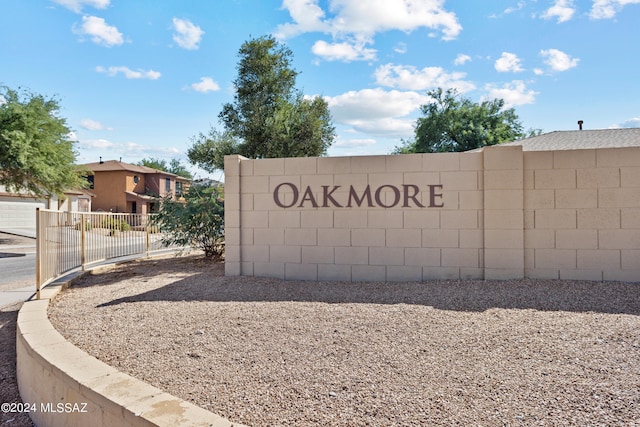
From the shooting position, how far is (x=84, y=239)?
9.34 metres

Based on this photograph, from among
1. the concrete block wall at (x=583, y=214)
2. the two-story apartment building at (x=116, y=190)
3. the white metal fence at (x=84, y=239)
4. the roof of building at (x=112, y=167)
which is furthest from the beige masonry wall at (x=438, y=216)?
the roof of building at (x=112, y=167)

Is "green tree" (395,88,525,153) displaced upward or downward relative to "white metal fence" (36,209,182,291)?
upward

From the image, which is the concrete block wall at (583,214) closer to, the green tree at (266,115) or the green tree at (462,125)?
the green tree at (266,115)

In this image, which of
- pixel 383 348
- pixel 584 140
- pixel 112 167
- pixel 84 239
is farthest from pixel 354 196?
pixel 112 167

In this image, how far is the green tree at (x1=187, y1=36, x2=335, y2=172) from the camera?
17625 millimetres

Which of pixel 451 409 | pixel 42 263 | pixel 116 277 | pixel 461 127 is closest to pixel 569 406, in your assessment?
pixel 451 409

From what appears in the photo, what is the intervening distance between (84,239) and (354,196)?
19.7 feet

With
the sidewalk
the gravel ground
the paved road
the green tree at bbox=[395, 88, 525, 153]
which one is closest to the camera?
the gravel ground

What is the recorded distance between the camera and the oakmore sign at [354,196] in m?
7.44

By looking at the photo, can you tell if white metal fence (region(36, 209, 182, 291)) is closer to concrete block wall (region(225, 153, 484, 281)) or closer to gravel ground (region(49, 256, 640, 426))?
gravel ground (region(49, 256, 640, 426))

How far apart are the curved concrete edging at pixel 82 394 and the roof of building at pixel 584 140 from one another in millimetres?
13714

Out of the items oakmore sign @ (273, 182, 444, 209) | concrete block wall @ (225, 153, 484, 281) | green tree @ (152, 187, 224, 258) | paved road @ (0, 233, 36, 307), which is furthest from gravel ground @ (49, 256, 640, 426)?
green tree @ (152, 187, 224, 258)

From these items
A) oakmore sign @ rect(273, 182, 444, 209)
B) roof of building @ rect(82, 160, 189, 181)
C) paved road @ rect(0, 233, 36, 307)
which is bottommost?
A: paved road @ rect(0, 233, 36, 307)

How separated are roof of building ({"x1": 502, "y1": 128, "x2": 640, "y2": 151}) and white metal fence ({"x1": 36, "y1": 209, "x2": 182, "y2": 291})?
1219cm
